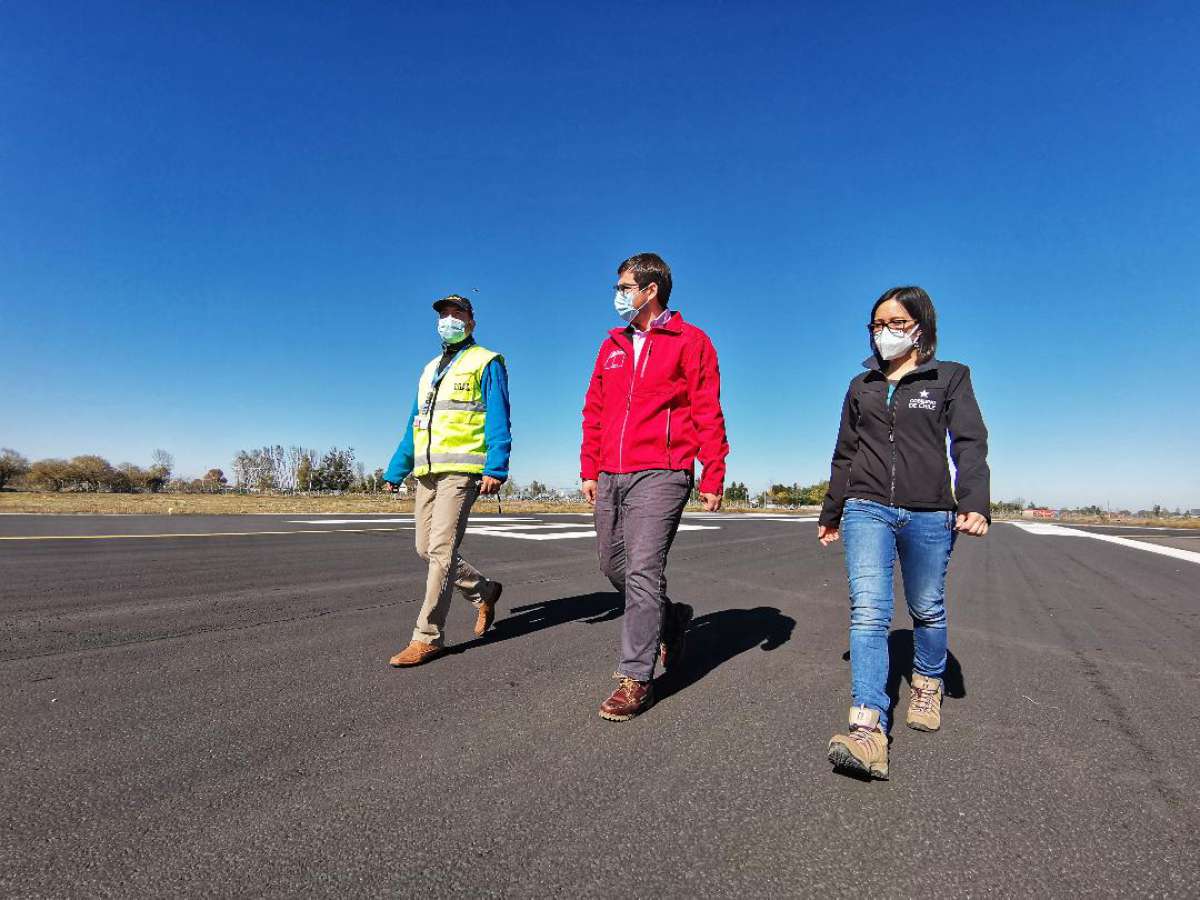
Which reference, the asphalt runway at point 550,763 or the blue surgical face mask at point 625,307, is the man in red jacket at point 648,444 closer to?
the blue surgical face mask at point 625,307

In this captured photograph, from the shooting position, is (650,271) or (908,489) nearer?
(908,489)

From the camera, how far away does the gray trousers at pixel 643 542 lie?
8.59 feet

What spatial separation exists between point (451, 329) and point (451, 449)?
2.54 ft

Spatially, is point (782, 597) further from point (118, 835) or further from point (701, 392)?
point (118, 835)

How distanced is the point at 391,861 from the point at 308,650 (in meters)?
2.21

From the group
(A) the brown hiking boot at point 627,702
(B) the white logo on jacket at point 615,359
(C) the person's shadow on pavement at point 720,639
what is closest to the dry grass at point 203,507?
(C) the person's shadow on pavement at point 720,639

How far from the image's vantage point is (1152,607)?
565 centimetres

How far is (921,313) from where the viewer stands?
2516 mm

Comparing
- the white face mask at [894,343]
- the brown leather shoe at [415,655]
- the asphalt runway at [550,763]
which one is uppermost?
the white face mask at [894,343]

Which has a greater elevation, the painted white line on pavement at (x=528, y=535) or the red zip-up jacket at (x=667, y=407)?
the red zip-up jacket at (x=667, y=407)

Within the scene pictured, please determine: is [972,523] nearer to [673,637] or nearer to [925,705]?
[925,705]

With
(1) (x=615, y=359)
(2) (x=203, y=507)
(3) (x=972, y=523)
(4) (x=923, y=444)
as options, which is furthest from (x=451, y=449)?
(2) (x=203, y=507)

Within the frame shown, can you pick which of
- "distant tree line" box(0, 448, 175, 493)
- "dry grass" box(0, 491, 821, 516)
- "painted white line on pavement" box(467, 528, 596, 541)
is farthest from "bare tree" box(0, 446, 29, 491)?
"painted white line on pavement" box(467, 528, 596, 541)

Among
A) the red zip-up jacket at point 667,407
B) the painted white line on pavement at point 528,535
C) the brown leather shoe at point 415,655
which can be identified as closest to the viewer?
the red zip-up jacket at point 667,407
